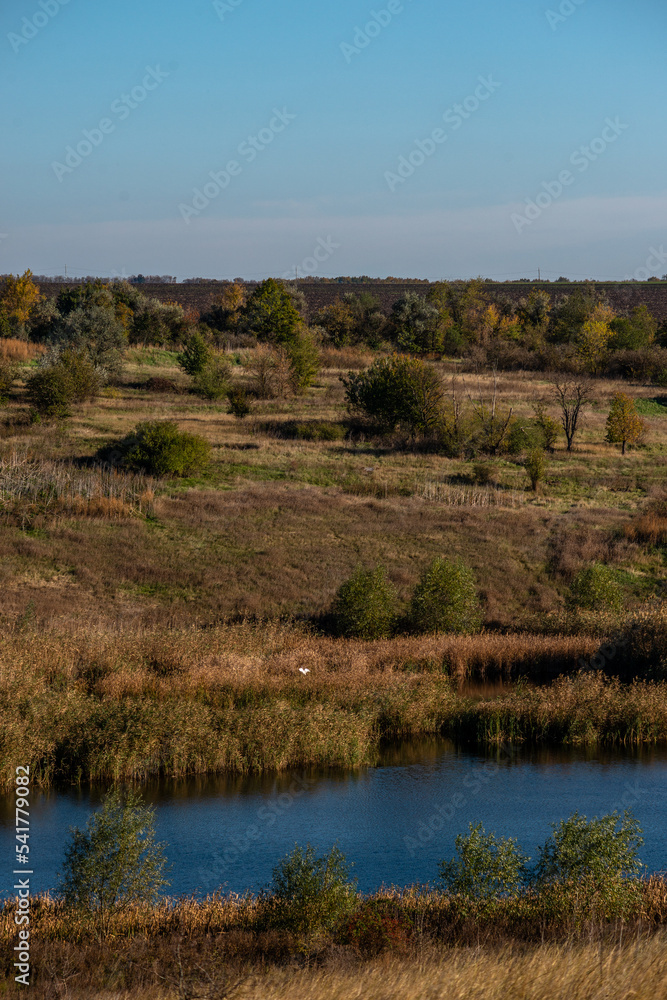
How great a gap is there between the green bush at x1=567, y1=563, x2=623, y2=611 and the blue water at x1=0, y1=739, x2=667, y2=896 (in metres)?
9.59

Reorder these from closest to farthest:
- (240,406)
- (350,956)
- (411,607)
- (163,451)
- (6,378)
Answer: (350,956) → (411,607) → (163,451) → (6,378) → (240,406)

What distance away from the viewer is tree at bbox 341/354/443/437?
54.0m

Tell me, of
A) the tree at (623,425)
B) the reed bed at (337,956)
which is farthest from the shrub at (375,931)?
the tree at (623,425)

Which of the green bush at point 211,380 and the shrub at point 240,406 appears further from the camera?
the green bush at point 211,380

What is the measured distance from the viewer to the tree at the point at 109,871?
14.2m

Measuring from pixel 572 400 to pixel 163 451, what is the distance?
2892 centimetres

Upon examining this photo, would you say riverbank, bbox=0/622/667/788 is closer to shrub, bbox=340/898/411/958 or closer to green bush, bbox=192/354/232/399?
shrub, bbox=340/898/411/958

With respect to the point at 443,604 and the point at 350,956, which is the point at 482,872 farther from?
the point at 443,604

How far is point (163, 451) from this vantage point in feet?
143

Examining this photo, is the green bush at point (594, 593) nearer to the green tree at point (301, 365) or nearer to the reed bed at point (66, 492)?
the reed bed at point (66, 492)

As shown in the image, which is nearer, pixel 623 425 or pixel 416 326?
pixel 623 425

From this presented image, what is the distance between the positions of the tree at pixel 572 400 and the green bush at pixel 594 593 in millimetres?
21112

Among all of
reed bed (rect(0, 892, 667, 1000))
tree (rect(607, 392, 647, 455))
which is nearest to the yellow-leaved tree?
tree (rect(607, 392, 647, 455))

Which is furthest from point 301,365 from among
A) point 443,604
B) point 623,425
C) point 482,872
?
point 482,872
